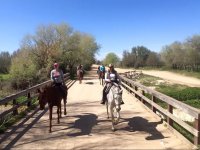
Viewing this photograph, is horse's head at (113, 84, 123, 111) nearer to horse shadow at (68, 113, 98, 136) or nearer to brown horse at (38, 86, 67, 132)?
horse shadow at (68, 113, 98, 136)

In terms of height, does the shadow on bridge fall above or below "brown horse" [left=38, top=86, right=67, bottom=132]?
below

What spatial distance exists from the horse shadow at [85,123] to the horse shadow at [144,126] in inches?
49.6

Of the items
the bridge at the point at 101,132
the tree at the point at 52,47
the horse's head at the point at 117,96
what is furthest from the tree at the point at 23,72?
the horse's head at the point at 117,96

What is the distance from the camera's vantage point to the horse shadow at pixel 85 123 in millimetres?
10711

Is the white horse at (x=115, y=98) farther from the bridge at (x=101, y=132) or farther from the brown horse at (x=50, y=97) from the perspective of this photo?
the brown horse at (x=50, y=97)

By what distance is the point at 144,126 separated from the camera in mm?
11602

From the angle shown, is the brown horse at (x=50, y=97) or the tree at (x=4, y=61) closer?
the brown horse at (x=50, y=97)

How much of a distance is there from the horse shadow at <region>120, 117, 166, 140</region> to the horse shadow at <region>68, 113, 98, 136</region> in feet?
4.13

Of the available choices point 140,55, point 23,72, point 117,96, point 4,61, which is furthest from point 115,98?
point 140,55

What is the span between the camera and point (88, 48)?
85500 mm

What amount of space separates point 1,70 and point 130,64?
2253 inches

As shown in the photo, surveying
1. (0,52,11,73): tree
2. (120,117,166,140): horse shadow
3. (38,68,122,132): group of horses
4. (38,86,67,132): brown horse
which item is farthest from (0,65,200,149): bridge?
(0,52,11,73): tree

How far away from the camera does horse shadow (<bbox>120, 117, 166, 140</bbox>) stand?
10.1 meters

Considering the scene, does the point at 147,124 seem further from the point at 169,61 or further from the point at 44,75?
the point at 169,61
